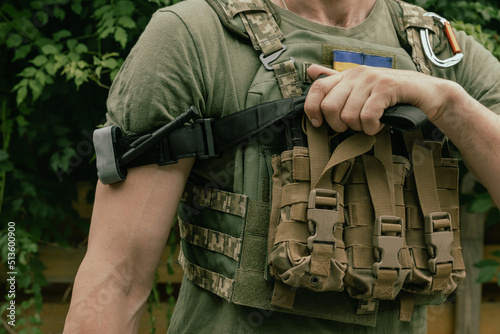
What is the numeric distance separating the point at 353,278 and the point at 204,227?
319 millimetres

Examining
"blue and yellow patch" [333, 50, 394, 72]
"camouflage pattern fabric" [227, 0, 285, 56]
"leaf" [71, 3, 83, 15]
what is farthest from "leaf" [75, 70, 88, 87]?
"blue and yellow patch" [333, 50, 394, 72]

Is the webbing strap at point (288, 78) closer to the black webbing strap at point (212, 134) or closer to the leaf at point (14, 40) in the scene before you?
the black webbing strap at point (212, 134)

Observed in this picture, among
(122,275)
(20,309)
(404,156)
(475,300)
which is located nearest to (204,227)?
(122,275)

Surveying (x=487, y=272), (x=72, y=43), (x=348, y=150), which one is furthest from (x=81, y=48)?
(x=487, y=272)

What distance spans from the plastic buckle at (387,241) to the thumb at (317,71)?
0.98ft

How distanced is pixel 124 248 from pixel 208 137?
0.26 metres

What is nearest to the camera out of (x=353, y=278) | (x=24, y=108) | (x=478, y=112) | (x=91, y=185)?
(x=353, y=278)

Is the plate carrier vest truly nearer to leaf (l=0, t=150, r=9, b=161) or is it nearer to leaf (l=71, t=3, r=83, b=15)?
leaf (l=71, t=3, r=83, b=15)

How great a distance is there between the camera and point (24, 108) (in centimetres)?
229

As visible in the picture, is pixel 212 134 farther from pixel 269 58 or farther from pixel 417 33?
pixel 417 33

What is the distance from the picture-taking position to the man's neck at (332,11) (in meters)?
1.16

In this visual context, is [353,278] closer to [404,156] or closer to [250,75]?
[404,156]

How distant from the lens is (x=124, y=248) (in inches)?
39.4

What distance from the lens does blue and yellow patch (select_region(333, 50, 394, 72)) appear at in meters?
1.09
